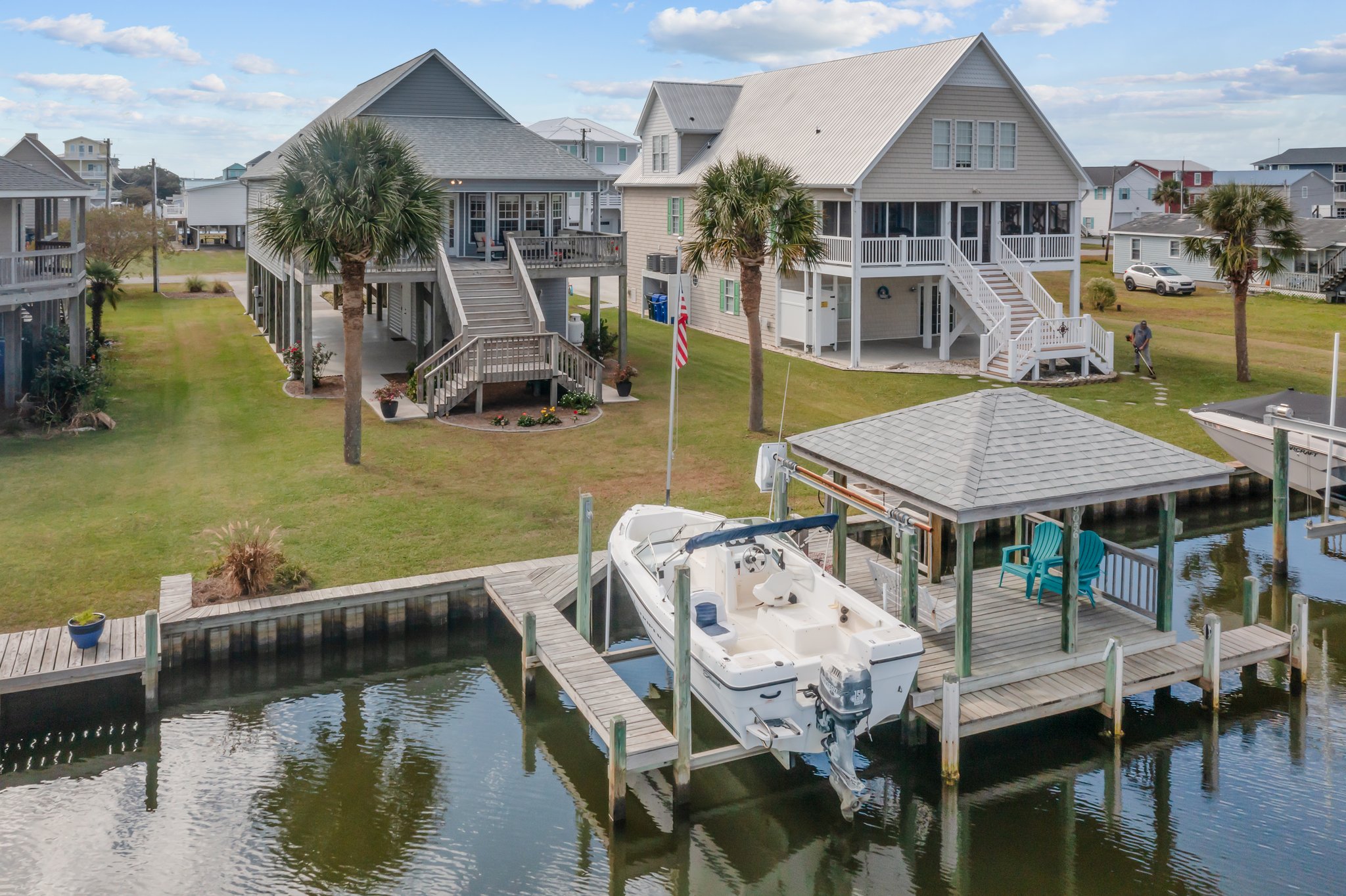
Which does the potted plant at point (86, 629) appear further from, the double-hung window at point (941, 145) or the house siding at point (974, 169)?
the double-hung window at point (941, 145)

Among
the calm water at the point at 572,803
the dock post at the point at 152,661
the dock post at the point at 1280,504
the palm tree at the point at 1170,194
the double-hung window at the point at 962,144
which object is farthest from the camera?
the palm tree at the point at 1170,194

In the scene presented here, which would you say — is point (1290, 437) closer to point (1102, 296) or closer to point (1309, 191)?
point (1102, 296)

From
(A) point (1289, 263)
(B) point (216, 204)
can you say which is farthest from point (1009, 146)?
(B) point (216, 204)

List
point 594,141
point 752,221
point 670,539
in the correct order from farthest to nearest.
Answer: point 594,141 → point 752,221 → point 670,539

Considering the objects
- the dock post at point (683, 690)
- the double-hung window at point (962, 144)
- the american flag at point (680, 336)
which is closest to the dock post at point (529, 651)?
the dock post at point (683, 690)

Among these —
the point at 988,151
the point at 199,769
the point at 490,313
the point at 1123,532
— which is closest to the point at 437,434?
the point at 490,313
